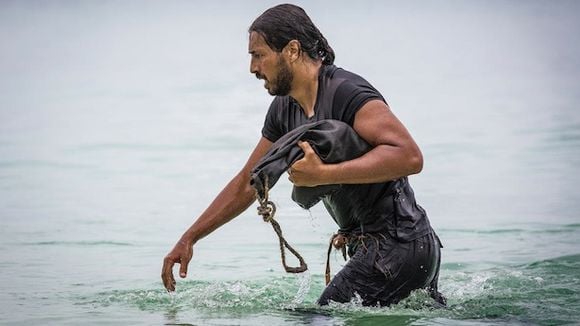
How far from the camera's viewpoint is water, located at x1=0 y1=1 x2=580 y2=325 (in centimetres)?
514

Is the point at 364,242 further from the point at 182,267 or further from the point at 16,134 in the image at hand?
the point at 16,134

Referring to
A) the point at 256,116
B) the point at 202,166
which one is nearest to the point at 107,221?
the point at 202,166

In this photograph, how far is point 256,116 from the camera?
1251 centimetres

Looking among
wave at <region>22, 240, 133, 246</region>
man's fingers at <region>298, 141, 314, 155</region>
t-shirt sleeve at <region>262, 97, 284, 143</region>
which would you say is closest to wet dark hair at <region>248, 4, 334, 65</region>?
t-shirt sleeve at <region>262, 97, 284, 143</region>

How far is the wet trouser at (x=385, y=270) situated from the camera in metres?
4.30

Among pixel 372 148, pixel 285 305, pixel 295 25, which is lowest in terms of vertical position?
pixel 285 305

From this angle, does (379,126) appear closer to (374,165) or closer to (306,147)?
(374,165)

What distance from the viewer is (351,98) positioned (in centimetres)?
417

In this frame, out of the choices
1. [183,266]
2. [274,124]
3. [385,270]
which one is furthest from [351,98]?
[183,266]

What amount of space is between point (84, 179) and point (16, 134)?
7.55 feet

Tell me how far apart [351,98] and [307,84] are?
200 mm

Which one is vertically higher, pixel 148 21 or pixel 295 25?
pixel 148 21

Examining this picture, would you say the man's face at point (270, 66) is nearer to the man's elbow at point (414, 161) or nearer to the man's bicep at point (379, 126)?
the man's bicep at point (379, 126)

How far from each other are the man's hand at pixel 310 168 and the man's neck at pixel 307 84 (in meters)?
0.33
